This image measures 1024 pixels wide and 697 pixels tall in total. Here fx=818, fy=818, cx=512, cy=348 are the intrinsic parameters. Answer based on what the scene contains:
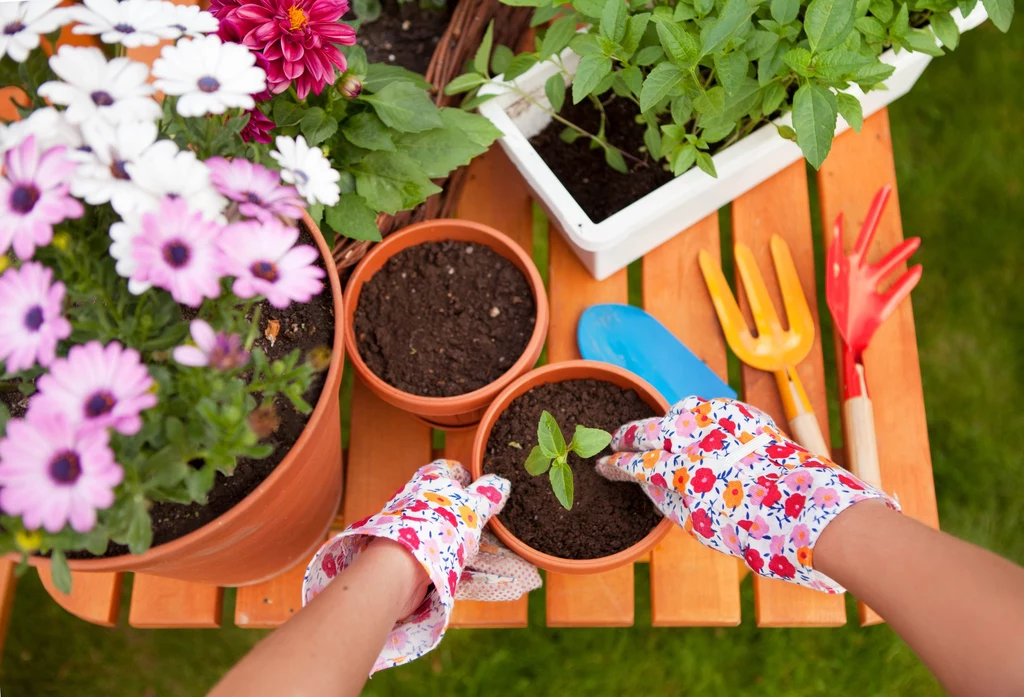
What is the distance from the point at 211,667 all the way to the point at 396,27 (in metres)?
0.99

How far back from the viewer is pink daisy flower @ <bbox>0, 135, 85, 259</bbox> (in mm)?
466

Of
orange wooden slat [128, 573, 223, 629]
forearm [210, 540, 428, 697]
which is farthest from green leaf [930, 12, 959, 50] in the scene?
orange wooden slat [128, 573, 223, 629]

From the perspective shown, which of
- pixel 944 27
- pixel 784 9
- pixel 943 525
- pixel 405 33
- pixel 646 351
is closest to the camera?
pixel 784 9

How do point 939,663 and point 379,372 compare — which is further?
point 379,372

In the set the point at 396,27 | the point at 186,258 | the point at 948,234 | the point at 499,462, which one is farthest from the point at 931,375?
the point at 186,258

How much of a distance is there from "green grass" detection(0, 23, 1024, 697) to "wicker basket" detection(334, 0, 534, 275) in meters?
0.64

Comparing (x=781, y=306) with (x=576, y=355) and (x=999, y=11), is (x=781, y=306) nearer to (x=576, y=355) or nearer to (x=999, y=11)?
(x=576, y=355)

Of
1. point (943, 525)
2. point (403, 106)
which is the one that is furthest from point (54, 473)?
point (943, 525)

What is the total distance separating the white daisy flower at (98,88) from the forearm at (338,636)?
0.34 m

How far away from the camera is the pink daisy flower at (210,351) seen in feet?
1.51

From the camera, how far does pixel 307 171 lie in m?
0.54

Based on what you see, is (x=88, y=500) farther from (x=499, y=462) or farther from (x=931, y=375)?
(x=931, y=375)

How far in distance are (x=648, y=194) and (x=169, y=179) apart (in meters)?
0.58

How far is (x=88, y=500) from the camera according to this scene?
42cm
